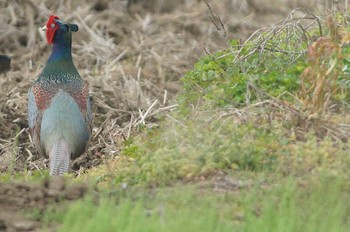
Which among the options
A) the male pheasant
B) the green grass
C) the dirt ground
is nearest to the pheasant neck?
the male pheasant

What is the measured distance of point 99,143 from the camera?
11.1 metres

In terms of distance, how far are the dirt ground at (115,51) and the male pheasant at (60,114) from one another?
27 centimetres

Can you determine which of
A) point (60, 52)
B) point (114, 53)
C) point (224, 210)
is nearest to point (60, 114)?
point (60, 52)

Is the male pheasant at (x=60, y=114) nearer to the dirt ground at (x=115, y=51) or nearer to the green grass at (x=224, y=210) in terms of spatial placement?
the dirt ground at (x=115, y=51)

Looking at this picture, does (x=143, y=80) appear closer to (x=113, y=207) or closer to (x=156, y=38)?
(x=156, y=38)

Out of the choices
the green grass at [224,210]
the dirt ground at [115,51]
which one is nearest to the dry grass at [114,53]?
the dirt ground at [115,51]

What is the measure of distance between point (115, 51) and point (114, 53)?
0.06 m

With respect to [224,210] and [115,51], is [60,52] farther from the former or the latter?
[224,210]

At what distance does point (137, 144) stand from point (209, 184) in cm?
120

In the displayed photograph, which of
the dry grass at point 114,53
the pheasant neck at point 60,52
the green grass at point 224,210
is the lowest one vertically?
the dry grass at point 114,53

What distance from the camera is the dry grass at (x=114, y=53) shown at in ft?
37.1

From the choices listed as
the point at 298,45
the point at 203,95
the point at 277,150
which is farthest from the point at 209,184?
the point at 298,45

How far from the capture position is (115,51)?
13547 mm

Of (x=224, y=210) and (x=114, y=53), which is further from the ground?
(x=224, y=210)
